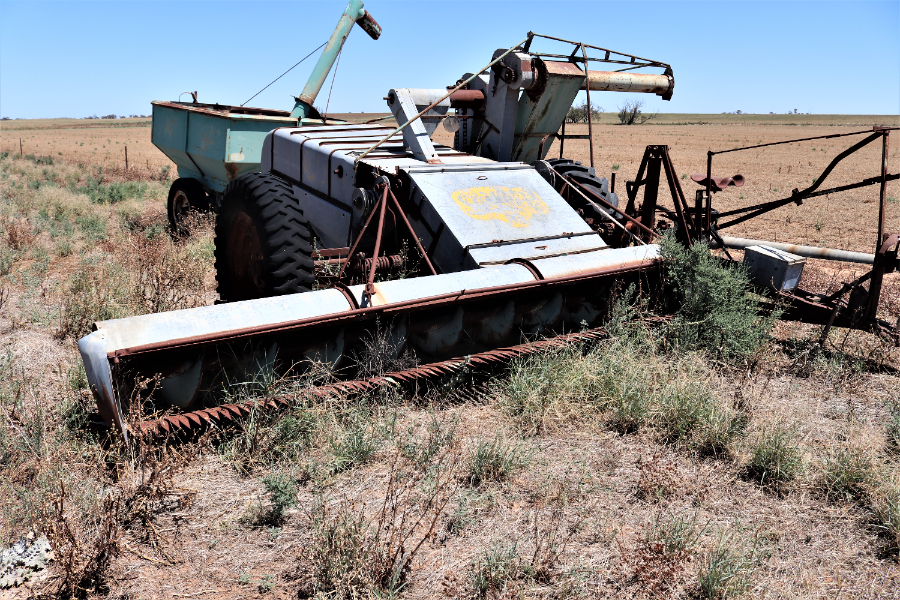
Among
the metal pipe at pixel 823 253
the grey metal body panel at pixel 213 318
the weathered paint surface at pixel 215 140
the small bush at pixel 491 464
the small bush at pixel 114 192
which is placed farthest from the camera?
the small bush at pixel 114 192

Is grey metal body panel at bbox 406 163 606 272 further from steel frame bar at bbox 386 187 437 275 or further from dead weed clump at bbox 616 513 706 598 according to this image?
dead weed clump at bbox 616 513 706 598

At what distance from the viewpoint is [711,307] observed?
541 cm

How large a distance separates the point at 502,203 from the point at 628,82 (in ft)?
6.89

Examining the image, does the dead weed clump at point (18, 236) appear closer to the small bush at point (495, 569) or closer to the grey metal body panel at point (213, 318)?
the grey metal body panel at point (213, 318)

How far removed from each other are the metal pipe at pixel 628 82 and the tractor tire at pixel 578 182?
2.54ft

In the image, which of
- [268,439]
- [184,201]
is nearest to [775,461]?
[268,439]

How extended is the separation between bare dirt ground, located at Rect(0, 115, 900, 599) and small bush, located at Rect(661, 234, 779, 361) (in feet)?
0.71

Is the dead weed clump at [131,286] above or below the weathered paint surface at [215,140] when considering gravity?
below

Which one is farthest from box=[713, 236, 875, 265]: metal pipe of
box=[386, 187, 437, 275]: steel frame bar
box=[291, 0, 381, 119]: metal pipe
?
box=[291, 0, 381, 119]: metal pipe

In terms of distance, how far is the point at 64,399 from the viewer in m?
4.17

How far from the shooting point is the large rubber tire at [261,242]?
487 centimetres

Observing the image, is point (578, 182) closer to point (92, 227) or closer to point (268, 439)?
point (268, 439)

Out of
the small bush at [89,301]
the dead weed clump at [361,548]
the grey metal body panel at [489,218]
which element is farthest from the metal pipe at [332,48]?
the dead weed clump at [361,548]

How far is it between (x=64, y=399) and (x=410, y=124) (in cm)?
379
